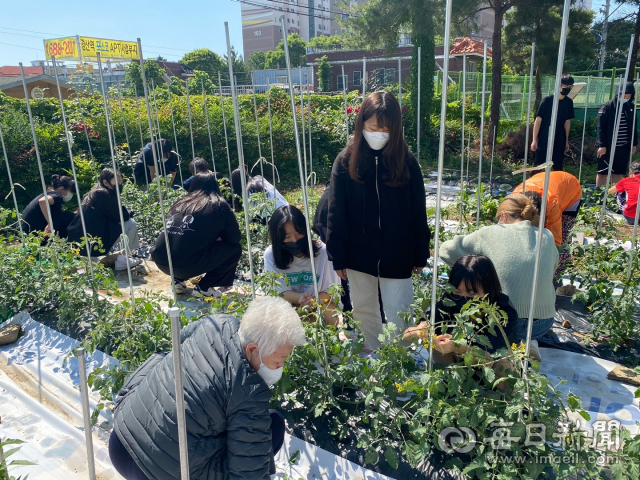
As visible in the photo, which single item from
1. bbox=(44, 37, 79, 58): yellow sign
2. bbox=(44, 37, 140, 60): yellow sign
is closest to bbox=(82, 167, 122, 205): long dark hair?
bbox=(44, 37, 140, 60): yellow sign

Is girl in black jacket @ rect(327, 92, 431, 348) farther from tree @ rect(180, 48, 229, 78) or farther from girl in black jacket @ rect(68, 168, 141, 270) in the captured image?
tree @ rect(180, 48, 229, 78)

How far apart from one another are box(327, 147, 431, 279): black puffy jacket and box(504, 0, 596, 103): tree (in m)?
8.76

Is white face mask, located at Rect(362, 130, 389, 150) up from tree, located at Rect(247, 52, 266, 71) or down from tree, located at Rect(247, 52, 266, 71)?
down

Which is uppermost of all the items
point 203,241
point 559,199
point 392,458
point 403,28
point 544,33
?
point 403,28

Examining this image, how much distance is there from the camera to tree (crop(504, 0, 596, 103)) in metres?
9.87

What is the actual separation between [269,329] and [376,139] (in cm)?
122

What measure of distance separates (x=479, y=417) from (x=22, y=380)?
92.2 inches

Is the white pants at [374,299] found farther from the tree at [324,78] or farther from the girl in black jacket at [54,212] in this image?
the tree at [324,78]

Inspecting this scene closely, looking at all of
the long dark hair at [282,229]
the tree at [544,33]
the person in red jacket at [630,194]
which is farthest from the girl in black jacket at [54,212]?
the tree at [544,33]

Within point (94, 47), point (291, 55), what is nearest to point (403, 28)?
point (94, 47)

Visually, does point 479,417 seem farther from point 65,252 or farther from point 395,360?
point 65,252

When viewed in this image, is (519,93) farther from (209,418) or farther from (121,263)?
(209,418)

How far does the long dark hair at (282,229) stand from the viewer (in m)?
2.71

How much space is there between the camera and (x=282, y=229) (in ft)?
8.92
